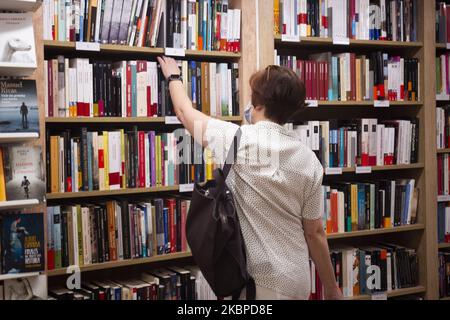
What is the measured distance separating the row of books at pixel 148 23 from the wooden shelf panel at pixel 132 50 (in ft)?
0.08

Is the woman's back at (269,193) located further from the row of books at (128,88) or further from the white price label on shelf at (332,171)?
the white price label on shelf at (332,171)

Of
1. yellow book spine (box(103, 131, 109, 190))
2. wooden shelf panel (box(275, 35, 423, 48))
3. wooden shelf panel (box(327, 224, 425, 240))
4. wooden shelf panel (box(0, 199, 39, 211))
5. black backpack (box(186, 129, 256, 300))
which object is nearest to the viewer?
black backpack (box(186, 129, 256, 300))

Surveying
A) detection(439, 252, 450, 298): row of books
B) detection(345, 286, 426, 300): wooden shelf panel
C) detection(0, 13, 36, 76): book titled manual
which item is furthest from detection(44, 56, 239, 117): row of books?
detection(439, 252, 450, 298): row of books

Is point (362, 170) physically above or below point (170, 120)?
below

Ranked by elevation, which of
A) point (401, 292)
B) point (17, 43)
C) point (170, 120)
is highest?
point (17, 43)

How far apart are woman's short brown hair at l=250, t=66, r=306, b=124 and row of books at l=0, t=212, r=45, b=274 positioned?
935 mm

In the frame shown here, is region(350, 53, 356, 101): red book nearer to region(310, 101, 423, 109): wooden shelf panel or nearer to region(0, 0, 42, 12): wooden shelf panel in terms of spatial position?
region(310, 101, 423, 109): wooden shelf panel

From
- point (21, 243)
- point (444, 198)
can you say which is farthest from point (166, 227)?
point (444, 198)

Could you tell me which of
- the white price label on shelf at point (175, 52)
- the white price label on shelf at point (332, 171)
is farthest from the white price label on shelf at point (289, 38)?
the white price label on shelf at point (332, 171)

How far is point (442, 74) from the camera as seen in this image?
11.9ft

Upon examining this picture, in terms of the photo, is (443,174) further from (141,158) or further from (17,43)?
(17,43)

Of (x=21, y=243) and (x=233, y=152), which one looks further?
(x=21, y=243)

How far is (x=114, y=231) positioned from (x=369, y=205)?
1.49 m

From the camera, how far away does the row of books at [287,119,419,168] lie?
3.21 meters
